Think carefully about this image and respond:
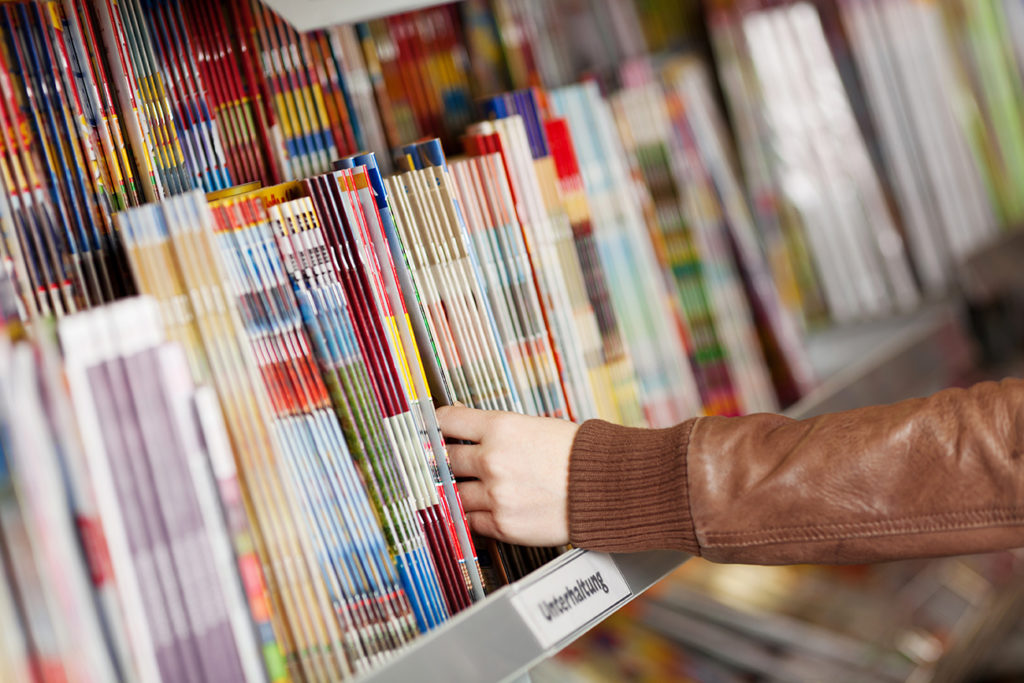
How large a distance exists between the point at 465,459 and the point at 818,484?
0.36 metres

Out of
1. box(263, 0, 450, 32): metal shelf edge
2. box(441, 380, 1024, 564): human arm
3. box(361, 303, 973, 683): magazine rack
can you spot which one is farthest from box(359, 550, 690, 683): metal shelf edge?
box(263, 0, 450, 32): metal shelf edge

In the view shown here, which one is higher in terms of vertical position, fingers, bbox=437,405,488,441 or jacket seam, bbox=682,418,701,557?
fingers, bbox=437,405,488,441

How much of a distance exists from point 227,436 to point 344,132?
18.0 inches

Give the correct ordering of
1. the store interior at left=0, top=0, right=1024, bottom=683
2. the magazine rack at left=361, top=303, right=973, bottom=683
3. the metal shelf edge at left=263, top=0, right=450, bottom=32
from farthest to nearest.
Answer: the metal shelf edge at left=263, top=0, right=450, bottom=32 → the magazine rack at left=361, top=303, right=973, bottom=683 → the store interior at left=0, top=0, right=1024, bottom=683

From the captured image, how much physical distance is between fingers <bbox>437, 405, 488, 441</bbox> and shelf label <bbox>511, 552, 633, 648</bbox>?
160 mm

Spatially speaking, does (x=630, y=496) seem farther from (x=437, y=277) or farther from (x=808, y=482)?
(x=437, y=277)

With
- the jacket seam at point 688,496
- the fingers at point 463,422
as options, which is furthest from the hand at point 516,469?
the jacket seam at point 688,496

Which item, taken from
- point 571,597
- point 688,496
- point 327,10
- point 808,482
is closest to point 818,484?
point 808,482

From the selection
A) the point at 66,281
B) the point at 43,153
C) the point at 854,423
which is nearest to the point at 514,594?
the point at 854,423

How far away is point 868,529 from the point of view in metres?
0.80

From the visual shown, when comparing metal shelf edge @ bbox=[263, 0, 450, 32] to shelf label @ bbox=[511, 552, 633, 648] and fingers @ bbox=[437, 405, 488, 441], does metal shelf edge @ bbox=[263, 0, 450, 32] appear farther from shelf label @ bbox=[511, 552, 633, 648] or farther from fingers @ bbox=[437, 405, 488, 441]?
shelf label @ bbox=[511, 552, 633, 648]

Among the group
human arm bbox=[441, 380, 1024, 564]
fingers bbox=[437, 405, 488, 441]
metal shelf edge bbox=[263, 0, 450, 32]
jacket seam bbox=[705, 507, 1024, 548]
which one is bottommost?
jacket seam bbox=[705, 507, 1024, 548]

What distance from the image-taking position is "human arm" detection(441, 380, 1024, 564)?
0.78m

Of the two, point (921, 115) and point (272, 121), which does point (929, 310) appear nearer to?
point (921, 115)
